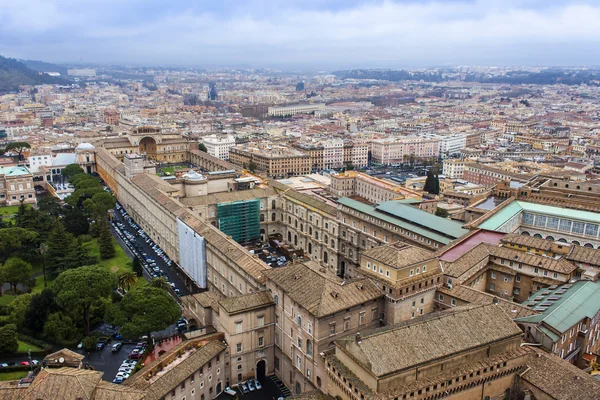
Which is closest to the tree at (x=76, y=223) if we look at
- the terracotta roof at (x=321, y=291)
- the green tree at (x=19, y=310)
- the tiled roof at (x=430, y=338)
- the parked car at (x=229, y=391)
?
the green tree at (x=19, y=310)

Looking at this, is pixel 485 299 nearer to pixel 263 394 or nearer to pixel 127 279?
pixel 263 394

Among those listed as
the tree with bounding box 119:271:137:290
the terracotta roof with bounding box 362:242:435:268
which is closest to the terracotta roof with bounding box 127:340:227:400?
the terracotta roof with bounding box 362:242:435:268

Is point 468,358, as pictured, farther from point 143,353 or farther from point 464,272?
point 143,353

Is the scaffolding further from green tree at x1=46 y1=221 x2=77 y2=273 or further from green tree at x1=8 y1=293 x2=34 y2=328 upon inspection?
green tree at x1=8 y1=293 x2=34 y2=328

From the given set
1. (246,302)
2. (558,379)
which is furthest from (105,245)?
(558,379)

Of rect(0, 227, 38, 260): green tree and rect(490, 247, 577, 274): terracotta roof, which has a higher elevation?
rect(490, 247, 577, 274): terracotta roof

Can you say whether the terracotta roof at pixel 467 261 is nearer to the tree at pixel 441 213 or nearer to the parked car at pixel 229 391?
the parked car at pixel 229 391

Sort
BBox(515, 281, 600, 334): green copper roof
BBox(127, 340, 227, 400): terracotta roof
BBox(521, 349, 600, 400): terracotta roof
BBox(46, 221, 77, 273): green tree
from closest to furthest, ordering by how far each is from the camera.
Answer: BBox(521, 349, 600, 400): terracotta roof
BBox(127, 340, 227, 400): terracotta roof
BBox(515, 281, 600, 334): green copper roof
BBox(46, 221, 77, 273): green tree
